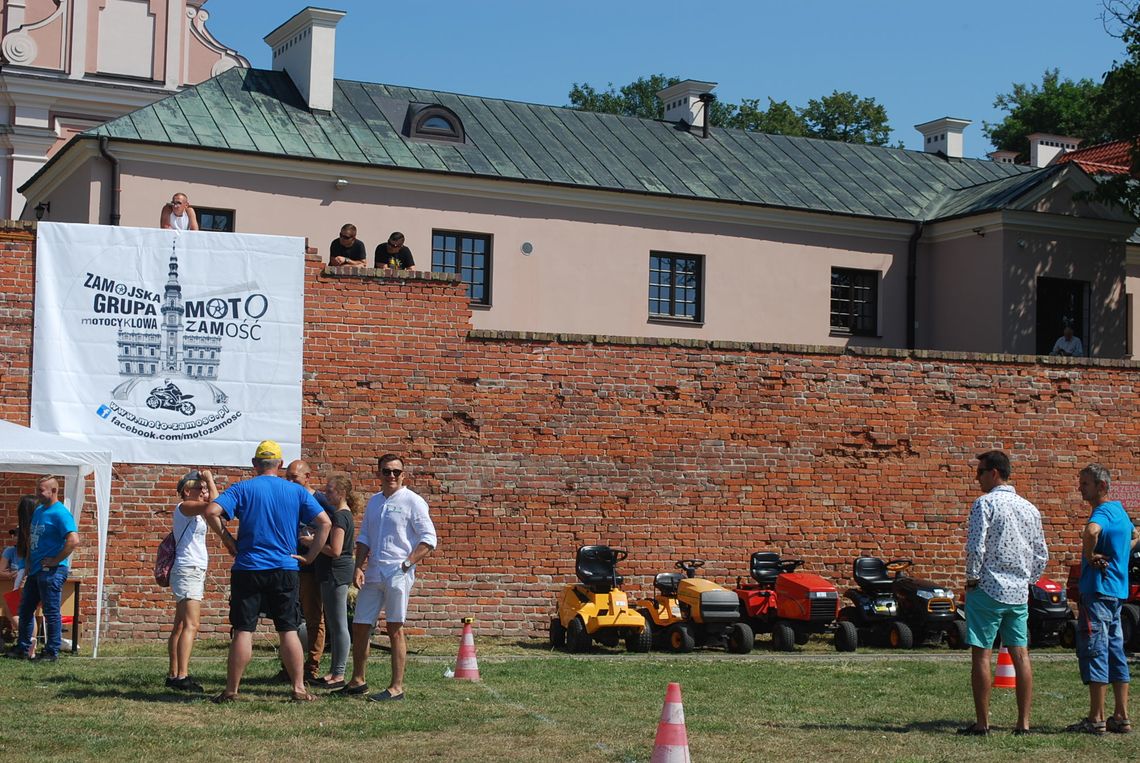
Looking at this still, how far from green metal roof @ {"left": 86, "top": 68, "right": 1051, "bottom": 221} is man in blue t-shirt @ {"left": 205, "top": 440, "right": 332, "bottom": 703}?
43.4ft

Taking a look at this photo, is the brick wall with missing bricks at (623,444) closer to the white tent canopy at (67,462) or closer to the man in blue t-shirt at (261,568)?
the white tent canopy at (67,462)

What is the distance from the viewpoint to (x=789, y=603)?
16.7m

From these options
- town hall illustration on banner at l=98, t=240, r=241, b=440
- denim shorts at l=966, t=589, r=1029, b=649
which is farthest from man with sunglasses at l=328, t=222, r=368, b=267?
denim shorts at l=966, t=589, r=1029, b=649

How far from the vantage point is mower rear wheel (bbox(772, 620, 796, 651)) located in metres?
16.5

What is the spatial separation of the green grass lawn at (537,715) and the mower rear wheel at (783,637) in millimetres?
1916

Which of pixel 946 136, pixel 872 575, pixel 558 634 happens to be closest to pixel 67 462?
pixel 558 634

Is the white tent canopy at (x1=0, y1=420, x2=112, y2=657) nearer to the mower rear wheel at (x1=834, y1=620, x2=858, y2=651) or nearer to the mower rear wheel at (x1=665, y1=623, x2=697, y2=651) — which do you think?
the mower rear wheel at (x1=665, y1=623, x2=697, y2=651)

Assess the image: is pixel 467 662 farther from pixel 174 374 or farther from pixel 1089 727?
pixel 174 374

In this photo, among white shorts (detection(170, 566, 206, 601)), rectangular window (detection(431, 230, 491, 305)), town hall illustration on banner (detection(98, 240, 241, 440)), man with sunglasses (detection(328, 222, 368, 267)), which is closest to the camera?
white shorts (detection(170, 566, 206, 601))

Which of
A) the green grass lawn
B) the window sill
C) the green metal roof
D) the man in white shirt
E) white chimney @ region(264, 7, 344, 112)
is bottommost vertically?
the green grass lawn

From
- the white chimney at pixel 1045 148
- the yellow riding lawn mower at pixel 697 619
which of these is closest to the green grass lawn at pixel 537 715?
the yellow riding lawn mower at pixel 697 619

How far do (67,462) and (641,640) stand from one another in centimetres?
598

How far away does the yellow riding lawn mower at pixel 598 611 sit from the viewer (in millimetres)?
15836

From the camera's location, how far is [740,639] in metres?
16.1
